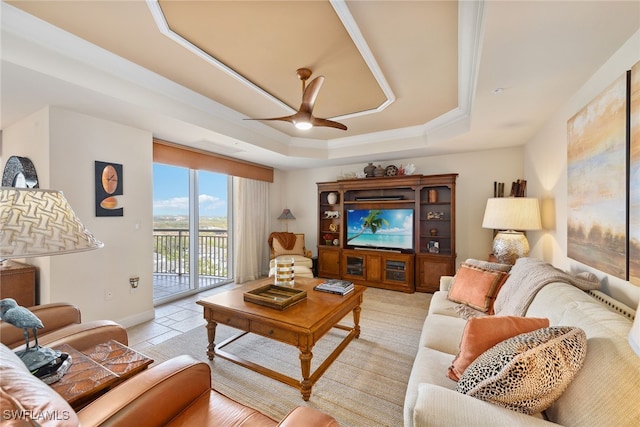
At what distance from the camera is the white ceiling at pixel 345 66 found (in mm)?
1469

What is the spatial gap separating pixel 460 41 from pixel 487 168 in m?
2.80

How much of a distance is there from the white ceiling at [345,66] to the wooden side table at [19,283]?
1.49 metres

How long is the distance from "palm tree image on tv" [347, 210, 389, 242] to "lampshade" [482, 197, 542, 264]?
1.86 metres

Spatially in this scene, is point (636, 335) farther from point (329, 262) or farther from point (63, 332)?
point (329, 262)

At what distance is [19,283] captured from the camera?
240cm

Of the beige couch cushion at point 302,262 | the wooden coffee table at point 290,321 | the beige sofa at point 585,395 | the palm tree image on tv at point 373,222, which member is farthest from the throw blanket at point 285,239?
the beige sofa at point 585,395

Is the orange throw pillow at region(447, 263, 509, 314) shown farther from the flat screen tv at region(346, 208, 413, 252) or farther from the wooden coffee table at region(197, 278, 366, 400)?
the flat screen tv at region(346, 208, 413, 252)

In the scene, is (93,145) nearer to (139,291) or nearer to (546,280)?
(139,291)

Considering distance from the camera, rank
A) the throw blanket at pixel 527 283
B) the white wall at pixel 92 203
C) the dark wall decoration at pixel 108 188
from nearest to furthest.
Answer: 1. the throw blanket at pixel 527 283
2. the white wall at pixel 92 203
3. the dark wall decoration at pixel 108 188

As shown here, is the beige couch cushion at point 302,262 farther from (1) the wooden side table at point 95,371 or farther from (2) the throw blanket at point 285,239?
(1) the wooden side table at point 95,371

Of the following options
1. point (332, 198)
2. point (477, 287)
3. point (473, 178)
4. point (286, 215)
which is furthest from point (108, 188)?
point (473, 178)

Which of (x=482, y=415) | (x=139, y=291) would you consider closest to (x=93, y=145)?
(x=139, y=291)

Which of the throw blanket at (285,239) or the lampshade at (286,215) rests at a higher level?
the lampshade at (286,215)

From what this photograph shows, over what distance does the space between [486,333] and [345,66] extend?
225 cm
